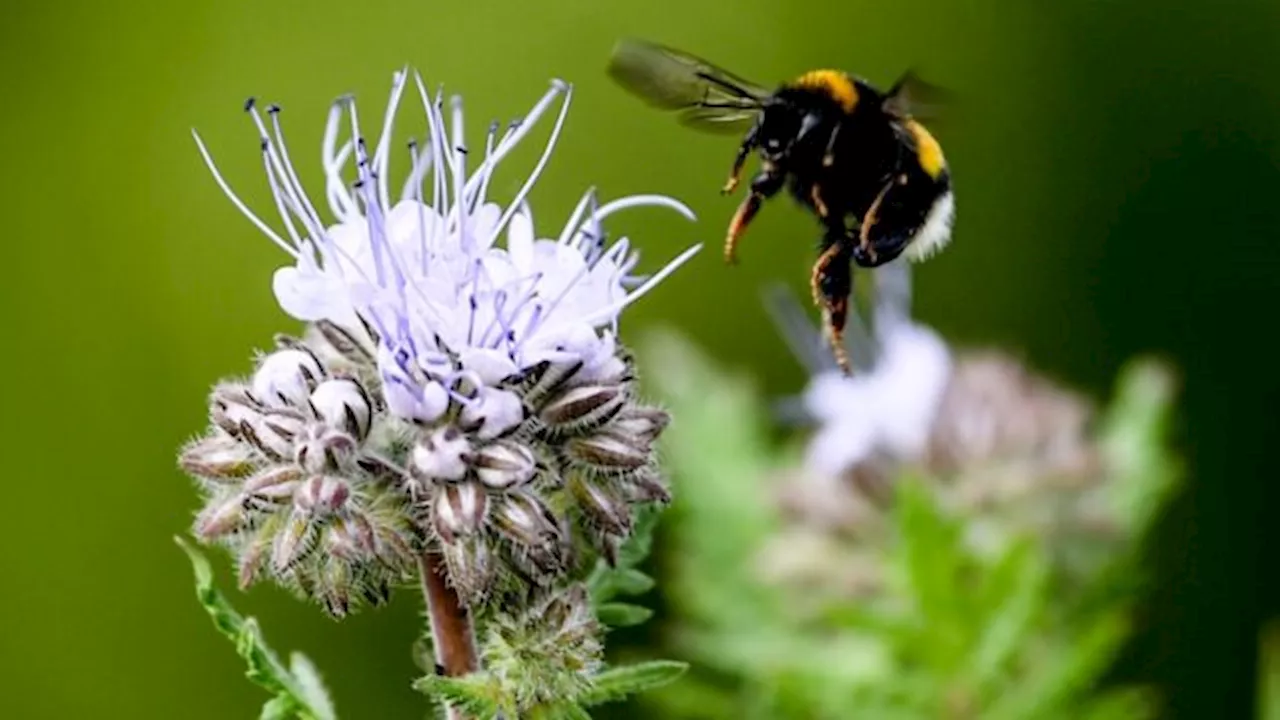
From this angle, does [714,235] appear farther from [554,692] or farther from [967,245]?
[554,692]

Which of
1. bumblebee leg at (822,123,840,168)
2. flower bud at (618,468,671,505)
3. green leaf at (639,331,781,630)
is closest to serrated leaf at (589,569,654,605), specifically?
flower bud at (618,468,671,505)

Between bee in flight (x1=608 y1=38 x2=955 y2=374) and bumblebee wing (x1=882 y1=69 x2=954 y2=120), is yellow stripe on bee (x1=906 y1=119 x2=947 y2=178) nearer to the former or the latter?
bee in flight (x1=608 y1=38 x2=955 y2=374)

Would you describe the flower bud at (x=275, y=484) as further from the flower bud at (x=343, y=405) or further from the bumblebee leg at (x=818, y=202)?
the bumblebee leg at (x=818, y=202)

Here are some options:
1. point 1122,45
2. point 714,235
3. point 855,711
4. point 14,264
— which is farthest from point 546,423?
point 1122,45

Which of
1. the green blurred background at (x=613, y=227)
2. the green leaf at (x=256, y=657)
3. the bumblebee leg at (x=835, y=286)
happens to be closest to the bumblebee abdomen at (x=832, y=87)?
the bumblebee leg at (x=835, y=286)

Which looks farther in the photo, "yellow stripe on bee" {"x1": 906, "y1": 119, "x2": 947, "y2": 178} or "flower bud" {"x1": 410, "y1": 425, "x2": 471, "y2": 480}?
"yellow stripe on bee" {"x1": 906, "y1": 119, "x2": 947, "y2": 178}
